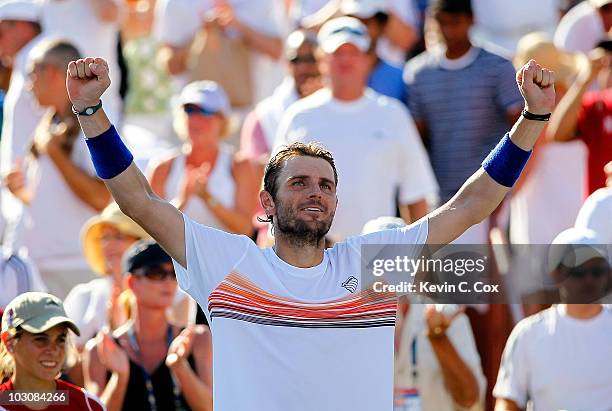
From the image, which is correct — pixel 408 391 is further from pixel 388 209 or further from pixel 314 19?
pixel 314 19

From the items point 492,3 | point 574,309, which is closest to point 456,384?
point 574,309

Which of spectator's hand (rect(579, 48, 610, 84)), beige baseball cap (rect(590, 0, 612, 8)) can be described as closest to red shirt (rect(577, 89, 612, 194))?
spectator's hand (rect(579, 48, 610, 84))

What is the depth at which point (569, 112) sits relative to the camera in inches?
331

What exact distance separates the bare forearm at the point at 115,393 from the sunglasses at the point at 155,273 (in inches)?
21.0

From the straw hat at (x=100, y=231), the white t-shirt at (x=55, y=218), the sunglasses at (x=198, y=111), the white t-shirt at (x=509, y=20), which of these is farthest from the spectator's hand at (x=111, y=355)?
the white t-shirt at (x=509, y=20)

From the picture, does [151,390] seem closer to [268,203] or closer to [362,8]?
[268,203]

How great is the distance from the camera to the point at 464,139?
8.56m

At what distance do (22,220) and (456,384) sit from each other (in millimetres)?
2809

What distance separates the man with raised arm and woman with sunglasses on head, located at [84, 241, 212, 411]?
6.06 feet

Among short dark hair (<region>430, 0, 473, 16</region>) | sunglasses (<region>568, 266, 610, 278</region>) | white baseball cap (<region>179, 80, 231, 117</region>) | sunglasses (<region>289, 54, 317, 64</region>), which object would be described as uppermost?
short dark hair (<region>430, 0, 473, 16</region>)

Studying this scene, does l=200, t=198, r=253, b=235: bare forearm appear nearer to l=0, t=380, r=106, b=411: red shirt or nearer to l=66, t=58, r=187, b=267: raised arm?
l=0, t=380, r=106, b=411: red shirt

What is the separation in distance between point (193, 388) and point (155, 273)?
70 centimetres

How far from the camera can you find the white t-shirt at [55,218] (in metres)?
8.62

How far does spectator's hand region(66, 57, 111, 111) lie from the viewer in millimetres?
4930
